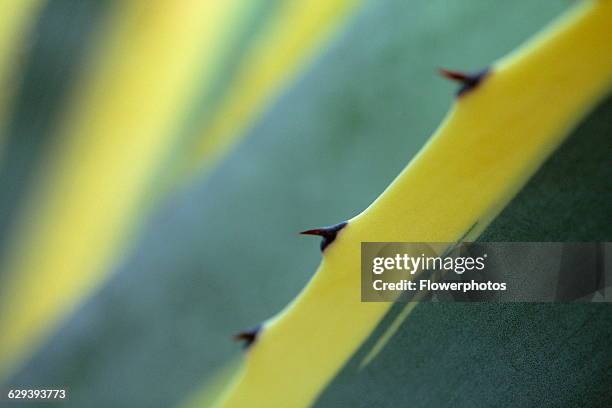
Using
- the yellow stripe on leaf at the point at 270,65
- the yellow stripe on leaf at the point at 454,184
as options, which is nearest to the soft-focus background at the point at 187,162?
the yellow stripe on leaf at the point at 270,65

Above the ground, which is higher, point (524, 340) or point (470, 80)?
point (470, 80)

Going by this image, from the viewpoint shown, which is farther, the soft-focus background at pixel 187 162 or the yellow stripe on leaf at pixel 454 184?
the soft-focus background at pixel 187 162

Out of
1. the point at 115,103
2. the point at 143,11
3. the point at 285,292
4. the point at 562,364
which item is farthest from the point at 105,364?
the point at 562,364

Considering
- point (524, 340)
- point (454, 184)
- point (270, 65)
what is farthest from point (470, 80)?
point (524, 340)

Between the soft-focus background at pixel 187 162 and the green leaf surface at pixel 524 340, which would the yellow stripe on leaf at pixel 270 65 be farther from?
the green leaf surface at pixel 524 340

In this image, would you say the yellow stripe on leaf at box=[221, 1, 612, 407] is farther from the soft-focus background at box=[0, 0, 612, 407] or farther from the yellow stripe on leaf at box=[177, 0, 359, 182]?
the yellow stripe on leaf at box=[177, 0, 359, 182]

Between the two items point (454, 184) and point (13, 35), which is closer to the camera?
point (454, 184)

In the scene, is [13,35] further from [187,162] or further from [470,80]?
[470,80]

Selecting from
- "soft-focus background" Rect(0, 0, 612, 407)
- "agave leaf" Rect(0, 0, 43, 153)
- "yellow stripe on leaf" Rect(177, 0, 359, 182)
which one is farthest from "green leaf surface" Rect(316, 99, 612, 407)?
"agave leaf" Rect(0, 0, 43, 153)
